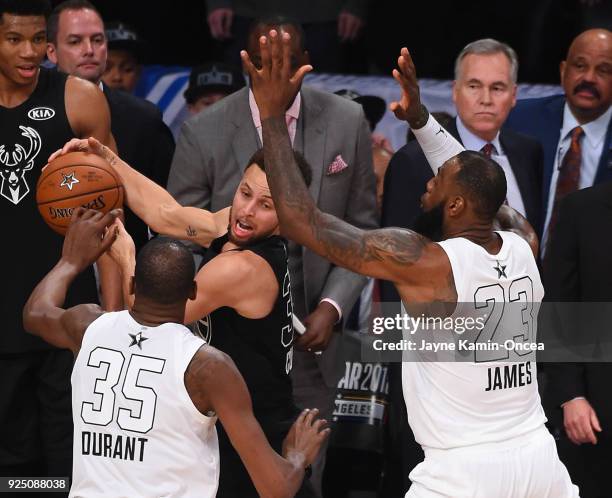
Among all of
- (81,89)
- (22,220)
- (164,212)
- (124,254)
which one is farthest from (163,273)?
(81,89)

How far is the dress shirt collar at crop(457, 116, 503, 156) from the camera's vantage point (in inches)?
245

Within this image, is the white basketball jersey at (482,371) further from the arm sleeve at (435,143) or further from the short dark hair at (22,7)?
the short dark hair at (22,7)

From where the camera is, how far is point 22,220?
5.48m

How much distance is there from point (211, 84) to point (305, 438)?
3291 mm

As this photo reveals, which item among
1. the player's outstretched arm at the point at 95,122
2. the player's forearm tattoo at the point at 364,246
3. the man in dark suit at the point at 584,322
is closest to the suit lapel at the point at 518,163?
the man in dark suit at the point at 584,322

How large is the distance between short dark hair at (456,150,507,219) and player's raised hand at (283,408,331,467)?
3.10ft

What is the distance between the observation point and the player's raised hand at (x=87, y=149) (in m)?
5.14

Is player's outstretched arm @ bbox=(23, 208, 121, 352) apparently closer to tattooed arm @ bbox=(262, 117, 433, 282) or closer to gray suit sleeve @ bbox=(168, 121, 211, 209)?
tattooed arm @ bbox=(262, 117, 433, 282)

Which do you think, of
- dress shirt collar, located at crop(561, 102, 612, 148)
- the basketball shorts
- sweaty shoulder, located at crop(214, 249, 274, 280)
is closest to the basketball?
sweaty shoulder, located at crop(214, 249, 274, 280)

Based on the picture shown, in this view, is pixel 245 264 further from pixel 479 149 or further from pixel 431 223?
pixel 479 149

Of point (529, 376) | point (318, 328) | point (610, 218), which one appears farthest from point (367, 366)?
point (529, 376)

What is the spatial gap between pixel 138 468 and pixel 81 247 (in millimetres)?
917

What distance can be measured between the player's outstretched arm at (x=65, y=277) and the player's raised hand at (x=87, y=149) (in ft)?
1.67

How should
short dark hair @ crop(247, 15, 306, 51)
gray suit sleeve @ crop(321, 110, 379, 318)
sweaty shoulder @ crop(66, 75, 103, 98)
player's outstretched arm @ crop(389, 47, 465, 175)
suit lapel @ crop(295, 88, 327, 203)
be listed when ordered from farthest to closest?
1. gray suit sleeve @ crop(321, 110, 379, 318)
2. suit lapel @ crop(295, 88, 327, 203)
3. short dark hair @ crop(247, 15, 306, 51)
4. sweaty shoulder @ crop(66, 75, 103, 98)
5. player's outstretched arm @ crop(389, 47, 465, 175)
